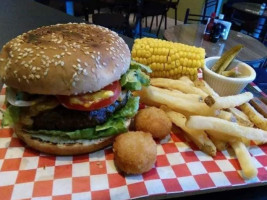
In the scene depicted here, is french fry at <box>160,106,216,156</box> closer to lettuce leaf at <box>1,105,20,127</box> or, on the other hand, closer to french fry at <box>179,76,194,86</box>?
french fry at <box>179,76,194,86</box>

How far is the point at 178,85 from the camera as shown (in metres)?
1.70

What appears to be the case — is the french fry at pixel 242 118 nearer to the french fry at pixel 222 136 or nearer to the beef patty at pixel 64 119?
the french fry at pixel 222 136

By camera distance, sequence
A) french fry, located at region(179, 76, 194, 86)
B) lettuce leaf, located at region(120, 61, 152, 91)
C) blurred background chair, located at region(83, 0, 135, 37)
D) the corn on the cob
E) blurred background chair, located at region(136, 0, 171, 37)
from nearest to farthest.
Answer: lettuce leaf, located at region(120, 61, 152, 91) → french fry, located at region(179, 76, 194, 86) → the corn on the cob → blurred background chair, located at region(83, 0, 135, 37) → blurred background chair, located at region(136, 0, 171, 37)

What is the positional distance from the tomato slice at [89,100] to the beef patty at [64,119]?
0.06 m

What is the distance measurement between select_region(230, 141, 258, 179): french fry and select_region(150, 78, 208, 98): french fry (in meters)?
0.36

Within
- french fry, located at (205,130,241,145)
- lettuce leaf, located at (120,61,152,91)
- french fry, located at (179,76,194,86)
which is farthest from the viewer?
french fry, located at (179,76,194,86)

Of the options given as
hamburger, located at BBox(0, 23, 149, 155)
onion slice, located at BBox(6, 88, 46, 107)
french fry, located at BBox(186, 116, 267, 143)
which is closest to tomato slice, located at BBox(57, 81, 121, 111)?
hamburger, located at BBox(0, 23, 149, 155)

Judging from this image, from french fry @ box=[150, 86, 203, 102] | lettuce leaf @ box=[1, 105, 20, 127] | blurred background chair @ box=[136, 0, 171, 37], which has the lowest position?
blurred background chair @ box=[136, 0, 171, 37]

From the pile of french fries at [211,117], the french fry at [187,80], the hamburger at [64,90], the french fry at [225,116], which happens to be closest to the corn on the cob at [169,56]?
the french fry at [187,80]

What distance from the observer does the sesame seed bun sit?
1.25 meters

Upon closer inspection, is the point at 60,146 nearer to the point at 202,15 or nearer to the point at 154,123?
the point at 154,123

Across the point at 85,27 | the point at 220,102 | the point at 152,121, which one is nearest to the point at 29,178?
the point at 152,121

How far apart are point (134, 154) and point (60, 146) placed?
0.41 metres

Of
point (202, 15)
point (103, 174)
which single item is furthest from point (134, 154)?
point (202, 15)
